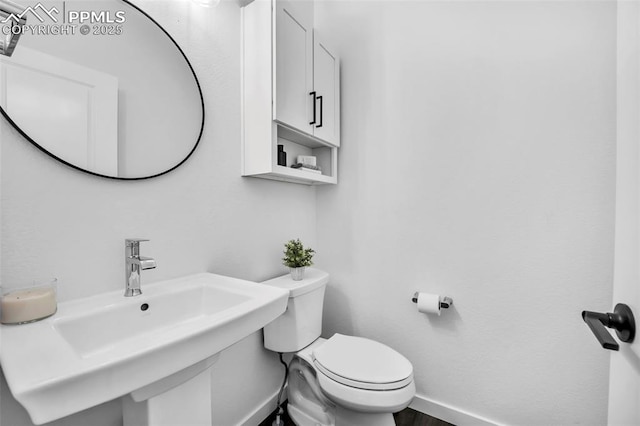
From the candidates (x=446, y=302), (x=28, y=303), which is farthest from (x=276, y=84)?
(x=446, y=302)

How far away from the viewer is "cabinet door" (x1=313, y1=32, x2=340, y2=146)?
1.54 m

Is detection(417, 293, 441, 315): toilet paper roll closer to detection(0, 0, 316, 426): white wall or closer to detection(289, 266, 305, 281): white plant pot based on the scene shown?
detection(289, 266, 305, 281): white plant pot

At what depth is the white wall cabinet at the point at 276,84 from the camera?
1.27 m

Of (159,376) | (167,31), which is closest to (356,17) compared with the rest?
(167,31)

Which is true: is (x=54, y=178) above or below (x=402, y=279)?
above

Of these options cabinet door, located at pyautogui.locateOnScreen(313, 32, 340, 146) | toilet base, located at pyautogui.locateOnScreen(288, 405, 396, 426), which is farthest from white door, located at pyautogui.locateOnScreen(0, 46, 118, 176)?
toilet base, located at pyautogui.locateOnScreen(288, 405, 396, 426)

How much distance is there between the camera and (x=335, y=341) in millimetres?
1412

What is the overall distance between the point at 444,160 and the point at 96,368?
1.54m

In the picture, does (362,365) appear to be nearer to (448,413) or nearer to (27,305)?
(448,413)

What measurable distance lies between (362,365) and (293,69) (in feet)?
4.76

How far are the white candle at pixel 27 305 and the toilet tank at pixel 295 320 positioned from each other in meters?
0.82

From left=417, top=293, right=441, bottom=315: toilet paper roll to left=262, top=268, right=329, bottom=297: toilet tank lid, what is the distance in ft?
1.71

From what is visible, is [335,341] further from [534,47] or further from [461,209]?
[534,47]

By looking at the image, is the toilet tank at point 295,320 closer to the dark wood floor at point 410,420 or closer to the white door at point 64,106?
the dark wood floor at point 410,420
